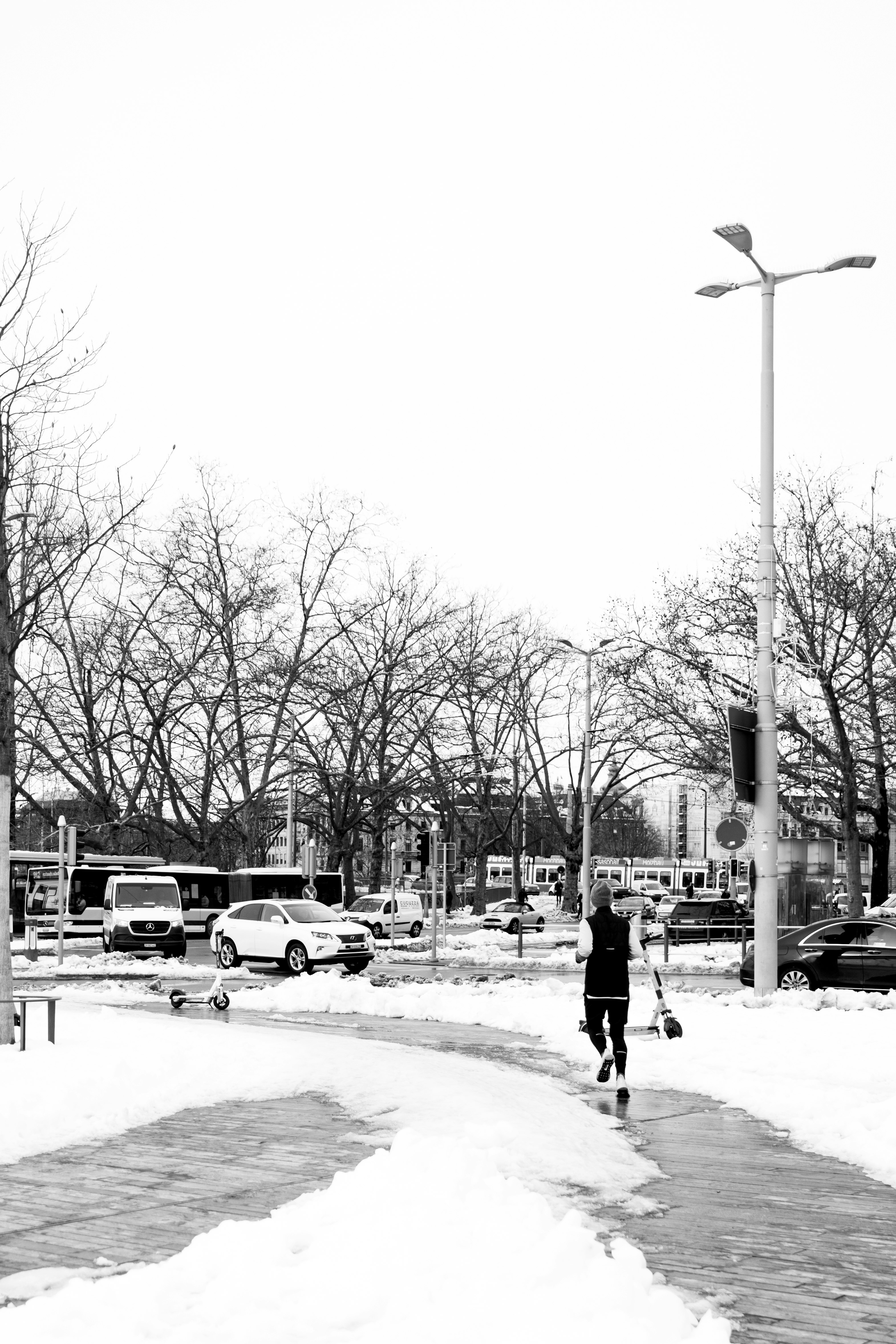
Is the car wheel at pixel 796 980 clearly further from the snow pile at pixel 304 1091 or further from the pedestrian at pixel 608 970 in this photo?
the pedestrian at pixel 608 970

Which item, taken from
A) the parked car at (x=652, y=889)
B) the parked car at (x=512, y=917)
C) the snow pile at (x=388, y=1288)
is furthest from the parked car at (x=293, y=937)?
the parked car at (x=652, y=889)

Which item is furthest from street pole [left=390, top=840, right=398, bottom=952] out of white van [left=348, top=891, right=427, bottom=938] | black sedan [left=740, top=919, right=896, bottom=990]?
black sedan [left=740, top=919, right=896, bottom=990]

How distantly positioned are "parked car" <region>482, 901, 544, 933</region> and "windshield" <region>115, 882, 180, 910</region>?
34.8 feet

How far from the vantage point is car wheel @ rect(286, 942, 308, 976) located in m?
30.2

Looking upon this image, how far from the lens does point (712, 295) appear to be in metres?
21.3

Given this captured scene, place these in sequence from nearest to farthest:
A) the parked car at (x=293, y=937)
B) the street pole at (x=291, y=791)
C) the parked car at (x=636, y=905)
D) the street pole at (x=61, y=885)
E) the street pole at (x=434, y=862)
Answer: the parked car at (x=293, y=937) → the street pole at (x=61, y=885) → the street pole at (x=434, y=862) → the street pole at (x=291, y=791) → the parked car at (x=636, y=905)

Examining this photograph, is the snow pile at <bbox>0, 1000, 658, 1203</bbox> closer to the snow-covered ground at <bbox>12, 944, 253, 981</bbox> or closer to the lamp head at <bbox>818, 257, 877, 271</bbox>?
the lamp head at <bbox>818, 257, 877, 271</bbox>

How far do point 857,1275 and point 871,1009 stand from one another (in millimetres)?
12237

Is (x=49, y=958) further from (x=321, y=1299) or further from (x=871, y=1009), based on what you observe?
(x=321, y=1299)

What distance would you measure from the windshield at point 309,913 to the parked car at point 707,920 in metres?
14.5

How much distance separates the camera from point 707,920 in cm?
5159

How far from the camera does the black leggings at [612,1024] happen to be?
12.6 m

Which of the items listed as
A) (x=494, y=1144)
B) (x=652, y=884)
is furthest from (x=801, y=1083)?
(x=652, y=884)

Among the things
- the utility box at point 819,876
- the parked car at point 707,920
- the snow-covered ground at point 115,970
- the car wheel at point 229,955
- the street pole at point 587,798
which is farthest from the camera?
the street pole at point 587,798
